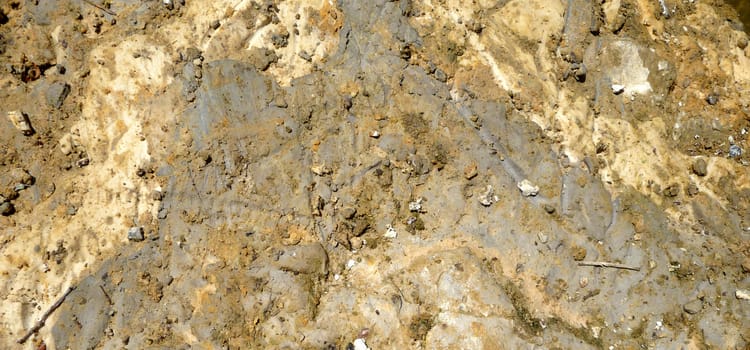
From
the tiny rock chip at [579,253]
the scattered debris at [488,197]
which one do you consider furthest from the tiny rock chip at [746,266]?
the scattered debris at [488,197]

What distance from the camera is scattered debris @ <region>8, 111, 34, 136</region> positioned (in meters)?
4.93

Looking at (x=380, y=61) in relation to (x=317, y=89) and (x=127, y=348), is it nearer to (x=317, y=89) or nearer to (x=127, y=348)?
(x=317, y=89)

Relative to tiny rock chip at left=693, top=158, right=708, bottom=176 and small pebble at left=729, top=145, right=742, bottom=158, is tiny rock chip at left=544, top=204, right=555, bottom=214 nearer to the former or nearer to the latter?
tiny rock chip at left=693, top=158, right=708, bottom=176

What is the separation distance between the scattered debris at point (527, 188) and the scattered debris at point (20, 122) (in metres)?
4.84

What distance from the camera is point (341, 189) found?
201 inches

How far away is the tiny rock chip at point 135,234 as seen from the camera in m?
4.84

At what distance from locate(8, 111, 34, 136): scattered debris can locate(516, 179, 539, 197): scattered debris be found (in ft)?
15.9

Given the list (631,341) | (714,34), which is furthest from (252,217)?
(714,34)

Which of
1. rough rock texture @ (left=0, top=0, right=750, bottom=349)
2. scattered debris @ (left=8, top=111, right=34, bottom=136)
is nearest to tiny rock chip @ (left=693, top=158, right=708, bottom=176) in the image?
rough rock texture @ (left=0, top=0, right=750, bottom=349)

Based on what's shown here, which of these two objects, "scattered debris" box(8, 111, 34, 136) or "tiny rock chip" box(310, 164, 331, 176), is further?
"tiny rock chip" box(310, 164, 331, 176)

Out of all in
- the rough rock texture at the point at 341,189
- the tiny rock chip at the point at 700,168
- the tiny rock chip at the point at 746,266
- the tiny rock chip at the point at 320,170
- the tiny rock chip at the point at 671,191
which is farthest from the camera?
the tiny rock chip at the point at 700,168

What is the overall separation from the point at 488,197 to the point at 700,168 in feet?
8.14

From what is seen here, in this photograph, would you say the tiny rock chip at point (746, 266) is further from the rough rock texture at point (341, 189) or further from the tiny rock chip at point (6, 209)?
the tiny rock chip at point (6, 209)

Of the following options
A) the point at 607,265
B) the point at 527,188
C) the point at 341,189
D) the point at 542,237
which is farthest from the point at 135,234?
the point at 607,265
